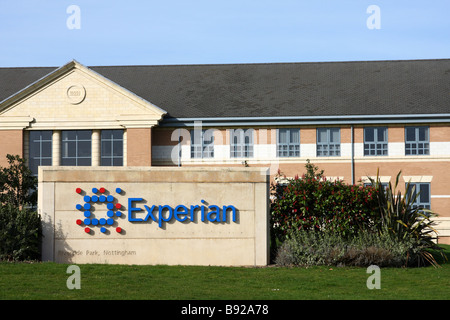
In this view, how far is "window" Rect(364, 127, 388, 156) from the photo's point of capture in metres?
35.6

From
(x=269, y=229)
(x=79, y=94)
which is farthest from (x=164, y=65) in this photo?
(x=269, y=229)

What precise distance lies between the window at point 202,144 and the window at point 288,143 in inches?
138

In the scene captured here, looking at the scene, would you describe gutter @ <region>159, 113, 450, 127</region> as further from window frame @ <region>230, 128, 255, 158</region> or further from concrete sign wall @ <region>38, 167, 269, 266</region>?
concrete sign wall @ <region>38, 167, 269, 266</region>

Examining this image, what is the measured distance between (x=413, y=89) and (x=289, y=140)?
7.98 m

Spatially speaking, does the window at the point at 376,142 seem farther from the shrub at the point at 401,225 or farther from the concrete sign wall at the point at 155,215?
the concrete sign wall at the point at 155,215

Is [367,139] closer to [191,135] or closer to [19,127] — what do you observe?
[191,135]

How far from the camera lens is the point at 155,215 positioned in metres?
18.7

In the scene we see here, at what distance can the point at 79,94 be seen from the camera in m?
35.9

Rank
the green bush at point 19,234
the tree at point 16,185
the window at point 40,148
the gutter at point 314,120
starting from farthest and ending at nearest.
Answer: the window at point 40,148
the gutter at point 314,120
the tree at point 16,185
the green bush at point 19,234

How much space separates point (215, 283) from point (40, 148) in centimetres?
2376

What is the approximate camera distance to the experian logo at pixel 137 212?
1859 cm

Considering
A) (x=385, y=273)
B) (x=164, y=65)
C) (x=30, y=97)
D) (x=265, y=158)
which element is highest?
(x=164, y=65)

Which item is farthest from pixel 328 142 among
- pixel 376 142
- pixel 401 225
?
pixel 401 225

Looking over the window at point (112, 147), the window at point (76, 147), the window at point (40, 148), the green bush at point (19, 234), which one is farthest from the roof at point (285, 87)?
the green bush at point (19, 234)
